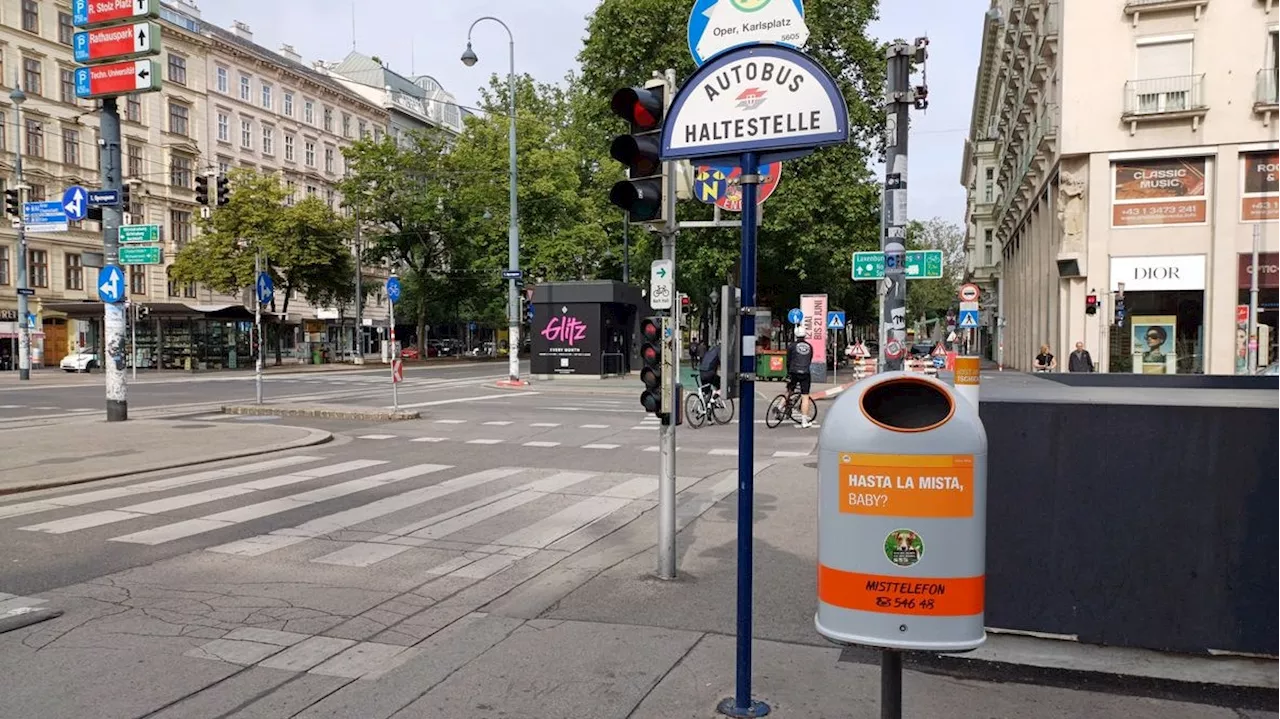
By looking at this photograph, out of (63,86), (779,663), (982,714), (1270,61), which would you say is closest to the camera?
(982,714)

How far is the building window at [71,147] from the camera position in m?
46.0

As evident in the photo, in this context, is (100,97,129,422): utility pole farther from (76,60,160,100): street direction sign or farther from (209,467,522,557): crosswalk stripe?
(209,467,522,557): crosswalk stripe

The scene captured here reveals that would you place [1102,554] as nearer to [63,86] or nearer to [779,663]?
[779,663]

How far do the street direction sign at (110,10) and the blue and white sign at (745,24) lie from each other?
12.9 meters

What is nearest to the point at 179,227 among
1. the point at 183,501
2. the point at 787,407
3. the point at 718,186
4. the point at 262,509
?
the point at 787,407

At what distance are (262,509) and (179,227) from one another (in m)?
51.8

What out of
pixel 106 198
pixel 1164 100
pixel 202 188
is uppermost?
pixel 1164 100

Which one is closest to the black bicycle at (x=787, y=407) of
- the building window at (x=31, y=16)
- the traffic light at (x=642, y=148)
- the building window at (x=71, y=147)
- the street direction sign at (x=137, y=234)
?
the street direction sign at (x=137, y=234)

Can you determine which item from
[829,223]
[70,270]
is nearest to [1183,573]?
[829,223]

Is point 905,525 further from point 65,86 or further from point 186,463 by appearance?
point 65,86

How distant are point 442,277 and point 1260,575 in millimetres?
54976

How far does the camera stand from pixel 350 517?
8.18 meters

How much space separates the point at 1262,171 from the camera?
2573 centimetres

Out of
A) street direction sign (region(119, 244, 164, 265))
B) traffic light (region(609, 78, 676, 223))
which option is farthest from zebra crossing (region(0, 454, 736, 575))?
street direction sign (region(119, 244, 164, 265))
